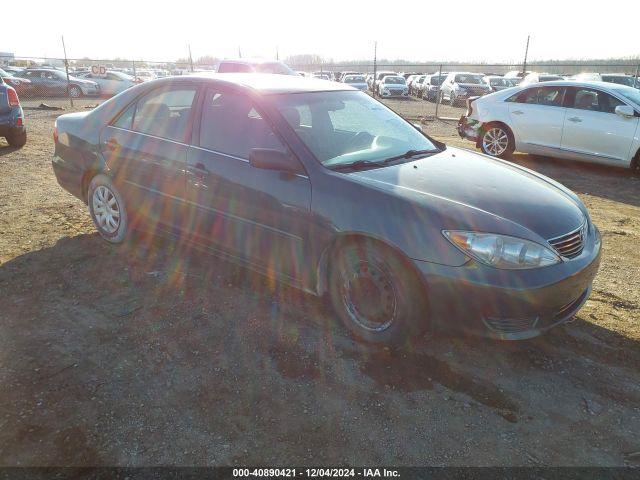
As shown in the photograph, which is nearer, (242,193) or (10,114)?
(242,193)

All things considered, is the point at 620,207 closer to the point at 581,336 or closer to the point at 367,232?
the point at 581,336

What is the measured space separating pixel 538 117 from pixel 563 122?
1.50 feet

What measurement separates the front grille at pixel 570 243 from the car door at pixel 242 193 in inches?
59.5

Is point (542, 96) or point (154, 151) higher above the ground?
point (542, 96)

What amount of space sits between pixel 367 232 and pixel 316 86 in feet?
5.60

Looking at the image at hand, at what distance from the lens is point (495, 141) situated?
30.1 feet

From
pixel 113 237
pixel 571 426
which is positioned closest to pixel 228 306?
pixel 113 237

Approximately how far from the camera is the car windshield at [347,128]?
3.31 meters

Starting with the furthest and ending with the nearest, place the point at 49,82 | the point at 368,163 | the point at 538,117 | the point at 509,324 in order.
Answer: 1. the point at 49,82
2. the point at 538,117
3. the point at 368,163
4. the point at 509,324

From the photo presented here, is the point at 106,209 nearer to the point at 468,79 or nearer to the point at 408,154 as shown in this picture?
the point at 408,154

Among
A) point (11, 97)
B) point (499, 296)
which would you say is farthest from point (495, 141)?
point (11, 97)

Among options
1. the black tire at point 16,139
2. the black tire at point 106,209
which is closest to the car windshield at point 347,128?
the black tire at point 106,209

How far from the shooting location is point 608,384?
276 cm

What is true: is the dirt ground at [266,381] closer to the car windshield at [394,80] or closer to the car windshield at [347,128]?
the car windshield at [347,128]
